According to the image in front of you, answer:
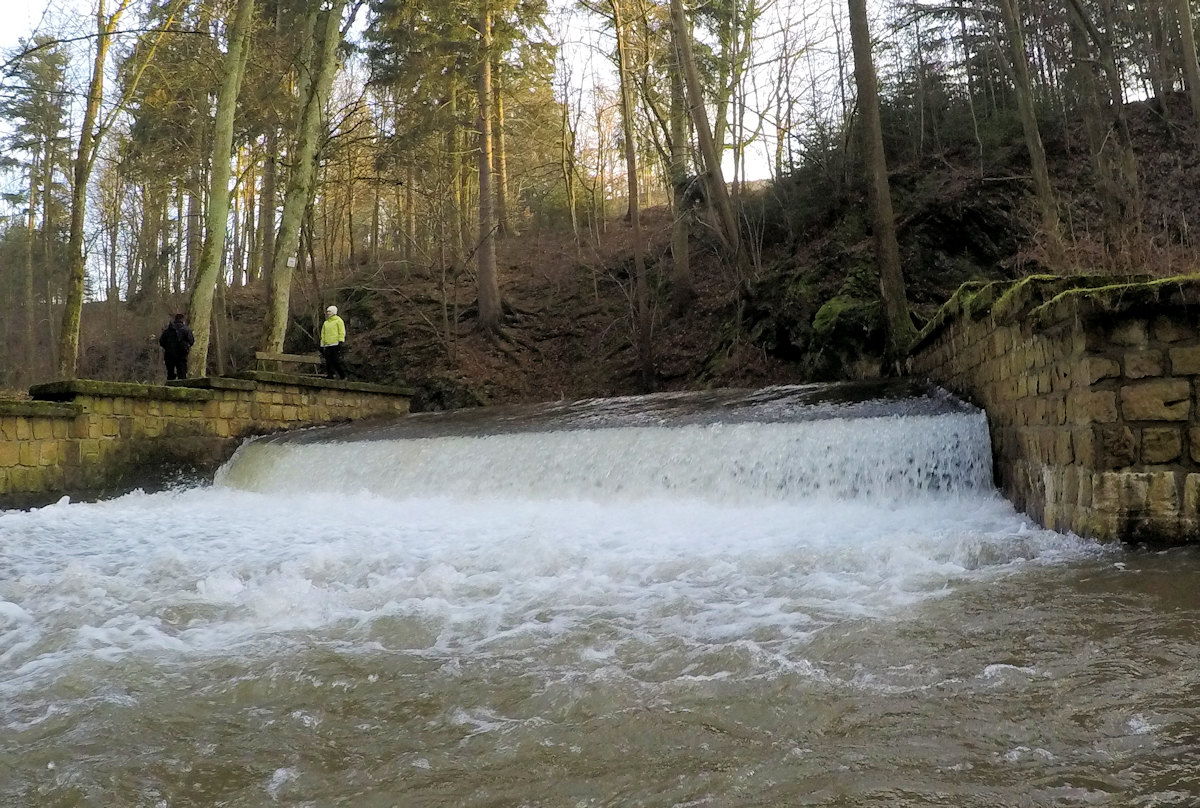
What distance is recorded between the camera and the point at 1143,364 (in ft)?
14.2

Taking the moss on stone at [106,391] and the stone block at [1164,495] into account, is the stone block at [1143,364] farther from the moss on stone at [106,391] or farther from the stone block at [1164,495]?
the moss on stone at [106,391]

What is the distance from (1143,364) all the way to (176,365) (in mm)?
12508

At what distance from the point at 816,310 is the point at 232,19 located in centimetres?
1115

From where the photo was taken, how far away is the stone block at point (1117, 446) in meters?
4.30

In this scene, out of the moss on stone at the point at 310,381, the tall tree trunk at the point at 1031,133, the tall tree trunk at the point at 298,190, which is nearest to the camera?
the tall tree trunk at the point at 1031,133

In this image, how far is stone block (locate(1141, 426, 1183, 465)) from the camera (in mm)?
4285

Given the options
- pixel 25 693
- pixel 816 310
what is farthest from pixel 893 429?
pixel 816 310

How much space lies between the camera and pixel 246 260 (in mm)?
26250

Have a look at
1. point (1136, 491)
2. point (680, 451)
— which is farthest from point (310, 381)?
point (1136, 491)

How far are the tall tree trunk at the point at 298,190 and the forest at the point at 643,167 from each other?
4 centimetres

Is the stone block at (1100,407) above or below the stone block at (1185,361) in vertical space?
below

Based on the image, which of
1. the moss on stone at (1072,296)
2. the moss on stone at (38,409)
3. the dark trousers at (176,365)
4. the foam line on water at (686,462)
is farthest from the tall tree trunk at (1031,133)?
the dark trousers at (176,365)

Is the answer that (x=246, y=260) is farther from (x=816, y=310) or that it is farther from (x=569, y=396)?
(x=816, y=310)

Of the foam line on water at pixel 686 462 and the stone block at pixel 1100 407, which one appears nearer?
the stone block at pixel 1100 407
